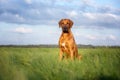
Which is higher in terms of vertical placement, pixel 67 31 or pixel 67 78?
pixel 67 31

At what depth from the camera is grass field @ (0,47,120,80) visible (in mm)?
6109

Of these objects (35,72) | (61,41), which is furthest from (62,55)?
(35,72)

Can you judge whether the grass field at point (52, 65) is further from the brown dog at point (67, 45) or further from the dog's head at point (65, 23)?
the dog's head at point (65, 23)

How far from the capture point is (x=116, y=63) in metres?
6.45

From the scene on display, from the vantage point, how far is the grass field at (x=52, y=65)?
611 centimetres

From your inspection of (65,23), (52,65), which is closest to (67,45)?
(65,23)

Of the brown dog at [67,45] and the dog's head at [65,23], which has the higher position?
the dog's head at [65,23]

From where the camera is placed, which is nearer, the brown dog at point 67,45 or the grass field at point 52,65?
the grass field at point 52,65

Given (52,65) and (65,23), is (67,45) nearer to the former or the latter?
(65,23)

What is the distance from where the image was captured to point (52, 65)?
6246 millimetres

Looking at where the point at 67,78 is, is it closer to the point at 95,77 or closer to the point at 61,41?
the point at 95,77

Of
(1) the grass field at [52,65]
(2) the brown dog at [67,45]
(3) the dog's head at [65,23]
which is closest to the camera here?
(1) the grass field at [52,65]

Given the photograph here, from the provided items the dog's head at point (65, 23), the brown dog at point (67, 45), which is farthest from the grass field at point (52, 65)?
the dog's head at point (65, 23)

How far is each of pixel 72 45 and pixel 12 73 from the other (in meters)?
0.95
